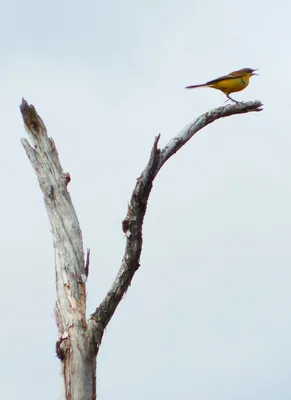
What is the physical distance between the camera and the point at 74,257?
12875 millimetres

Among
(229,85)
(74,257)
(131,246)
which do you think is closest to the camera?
(131,246)

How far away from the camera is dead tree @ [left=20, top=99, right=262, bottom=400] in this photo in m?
12.4

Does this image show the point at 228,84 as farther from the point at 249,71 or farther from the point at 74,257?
the point at 74,257

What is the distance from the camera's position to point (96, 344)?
41.2ft

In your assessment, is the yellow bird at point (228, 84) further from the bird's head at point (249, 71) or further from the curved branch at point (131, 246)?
the curved branch at point (131, 246)

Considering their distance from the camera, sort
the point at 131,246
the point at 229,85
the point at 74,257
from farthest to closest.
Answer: the point at 229,85 < the point at 74,257 < the point at 131,246

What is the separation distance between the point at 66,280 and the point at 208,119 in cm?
272

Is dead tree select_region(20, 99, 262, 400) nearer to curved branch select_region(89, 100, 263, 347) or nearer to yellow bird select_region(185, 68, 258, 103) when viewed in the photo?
curved branch select_region(89, 100, 263, 347)

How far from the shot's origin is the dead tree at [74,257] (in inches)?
488

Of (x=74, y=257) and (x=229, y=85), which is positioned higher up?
(x=229, y=85)

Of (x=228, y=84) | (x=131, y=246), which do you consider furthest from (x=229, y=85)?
(x=131, y=246)

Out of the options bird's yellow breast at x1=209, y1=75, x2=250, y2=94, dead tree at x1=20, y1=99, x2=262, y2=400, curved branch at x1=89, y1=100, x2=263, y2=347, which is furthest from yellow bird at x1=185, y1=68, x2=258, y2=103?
curved branch at x1=89, y1=100, x2=263, y2=347

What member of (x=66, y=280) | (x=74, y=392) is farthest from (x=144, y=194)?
(x=74, y=392)

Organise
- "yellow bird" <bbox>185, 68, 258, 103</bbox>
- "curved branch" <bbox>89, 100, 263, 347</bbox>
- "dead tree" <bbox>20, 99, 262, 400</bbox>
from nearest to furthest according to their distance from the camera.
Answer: "dead tree" <bbox>20, 99, 262, 400</bbox> < "curved branch" <bbox>89, 100, 263, 347</bbox> < "yellow bird" <bbox>185, 68, 258, 103</bbox>
